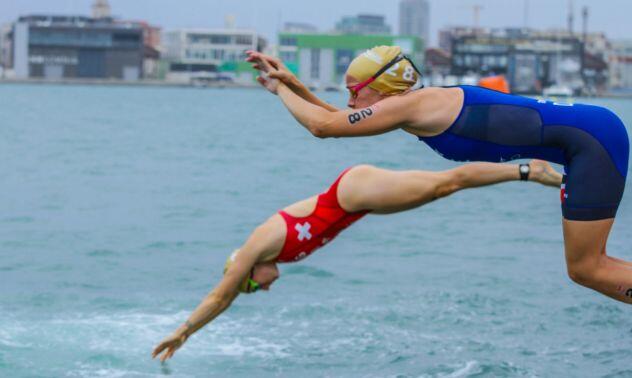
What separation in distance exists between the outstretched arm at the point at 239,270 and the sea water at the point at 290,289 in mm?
6824

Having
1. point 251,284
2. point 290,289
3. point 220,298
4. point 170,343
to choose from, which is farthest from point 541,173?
point 290,289

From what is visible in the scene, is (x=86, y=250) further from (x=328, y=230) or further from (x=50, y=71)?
(x=50, y=71)

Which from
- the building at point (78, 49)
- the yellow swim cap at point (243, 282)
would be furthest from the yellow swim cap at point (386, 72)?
the building at point (78, 49)

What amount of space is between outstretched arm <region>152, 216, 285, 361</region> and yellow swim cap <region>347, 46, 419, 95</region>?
3.72ft

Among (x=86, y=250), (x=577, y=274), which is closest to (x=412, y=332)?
(x=577, y=274)

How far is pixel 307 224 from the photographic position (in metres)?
8.77

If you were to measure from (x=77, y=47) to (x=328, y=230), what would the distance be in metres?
182

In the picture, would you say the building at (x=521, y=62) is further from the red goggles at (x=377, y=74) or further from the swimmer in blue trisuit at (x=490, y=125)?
the red goggles at (x=377, y=74)

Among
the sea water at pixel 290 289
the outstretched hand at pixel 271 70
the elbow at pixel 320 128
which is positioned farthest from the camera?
the sea water at pixel 290 289

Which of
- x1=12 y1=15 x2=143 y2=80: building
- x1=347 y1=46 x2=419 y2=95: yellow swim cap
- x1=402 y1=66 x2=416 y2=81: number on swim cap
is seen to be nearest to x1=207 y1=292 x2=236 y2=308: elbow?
x1=347 y1=46 x2=419 y2=95: yellow swim cap

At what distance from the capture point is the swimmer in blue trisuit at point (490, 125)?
8.96 m

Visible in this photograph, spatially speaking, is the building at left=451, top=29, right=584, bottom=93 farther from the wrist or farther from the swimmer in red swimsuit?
the wrist

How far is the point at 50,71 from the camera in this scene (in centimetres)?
19050

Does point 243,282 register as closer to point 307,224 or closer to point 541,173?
point 307,224
